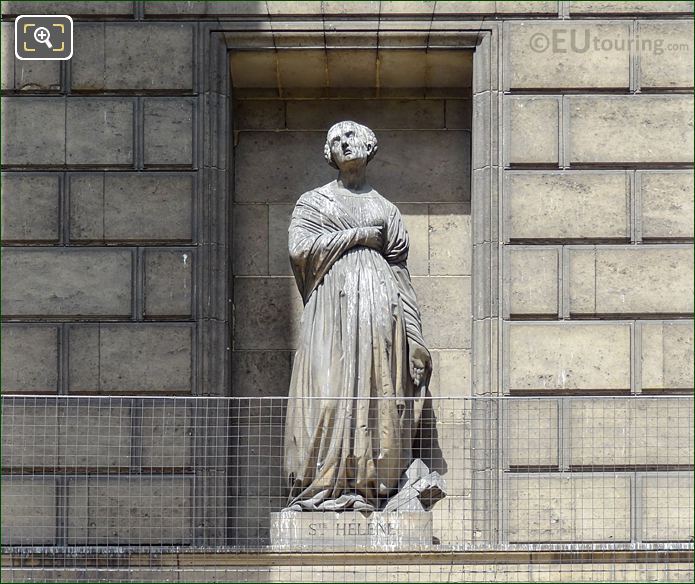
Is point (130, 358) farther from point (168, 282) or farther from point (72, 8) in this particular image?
point (72, 8)

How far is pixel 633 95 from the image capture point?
1387 centimetres

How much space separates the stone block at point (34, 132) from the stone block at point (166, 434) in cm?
194

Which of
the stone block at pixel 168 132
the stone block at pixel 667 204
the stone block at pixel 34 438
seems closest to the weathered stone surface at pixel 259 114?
the stone block at pixel 168 132

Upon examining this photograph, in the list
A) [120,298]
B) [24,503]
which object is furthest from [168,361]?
[24,503]

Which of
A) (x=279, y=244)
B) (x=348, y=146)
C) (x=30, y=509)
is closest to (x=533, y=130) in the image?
(x=348, y=146)

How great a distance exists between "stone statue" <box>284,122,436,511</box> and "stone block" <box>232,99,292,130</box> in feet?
4.16

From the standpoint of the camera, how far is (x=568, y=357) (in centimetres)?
1359

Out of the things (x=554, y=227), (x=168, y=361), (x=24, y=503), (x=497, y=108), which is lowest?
(x=24, y=503)

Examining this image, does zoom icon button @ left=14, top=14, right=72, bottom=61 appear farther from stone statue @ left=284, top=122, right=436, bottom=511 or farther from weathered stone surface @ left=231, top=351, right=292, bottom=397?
weathered stone surface @ left=231, top=351, right=292, bottom=397

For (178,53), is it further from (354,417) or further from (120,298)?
(354,417)

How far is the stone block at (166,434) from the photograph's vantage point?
1339 cm

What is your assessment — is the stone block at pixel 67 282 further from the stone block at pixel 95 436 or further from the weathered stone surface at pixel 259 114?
the weathered stone surface at pixel 259 114

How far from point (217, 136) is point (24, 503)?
2957mm

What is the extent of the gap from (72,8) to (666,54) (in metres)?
4.35
